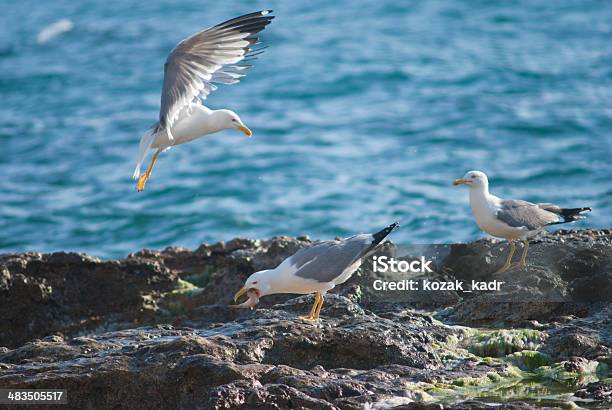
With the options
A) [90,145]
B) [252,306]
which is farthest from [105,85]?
[252,306]

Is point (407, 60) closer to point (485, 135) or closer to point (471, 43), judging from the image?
point (471, 43)

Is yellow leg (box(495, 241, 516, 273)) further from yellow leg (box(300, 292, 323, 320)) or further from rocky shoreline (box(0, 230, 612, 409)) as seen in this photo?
yellow leg (box(300, 292, 323, 320))

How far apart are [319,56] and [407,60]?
1.86 m

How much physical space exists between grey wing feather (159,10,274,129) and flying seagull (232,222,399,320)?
6.32 ft

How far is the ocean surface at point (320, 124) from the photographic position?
14.9 meters

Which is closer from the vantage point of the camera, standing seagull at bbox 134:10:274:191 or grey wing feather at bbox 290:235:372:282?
grey wing feather at bbox 290:235:372:282

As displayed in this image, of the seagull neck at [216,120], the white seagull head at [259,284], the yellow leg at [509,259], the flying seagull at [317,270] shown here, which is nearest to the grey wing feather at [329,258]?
the flying seagull at [317,270]

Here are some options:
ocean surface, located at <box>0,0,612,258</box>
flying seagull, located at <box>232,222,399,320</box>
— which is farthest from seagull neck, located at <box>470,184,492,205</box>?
ocean surface, located at <box>0,0,612,258</box>

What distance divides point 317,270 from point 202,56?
244 cm

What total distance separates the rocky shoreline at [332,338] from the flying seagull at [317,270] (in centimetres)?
15

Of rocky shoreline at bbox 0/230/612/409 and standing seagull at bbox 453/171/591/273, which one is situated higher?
standing seagull at bbox 453/171/591/273

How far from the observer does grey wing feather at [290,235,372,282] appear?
6.30 meters

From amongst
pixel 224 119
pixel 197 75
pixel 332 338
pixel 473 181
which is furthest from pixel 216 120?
pixel 332 338

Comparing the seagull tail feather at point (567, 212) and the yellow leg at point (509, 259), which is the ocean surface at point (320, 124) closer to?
the seagull tail feather at point (567, 212)
